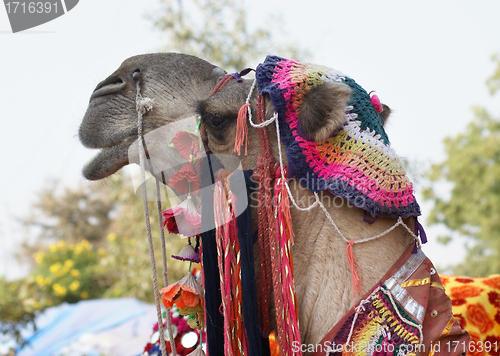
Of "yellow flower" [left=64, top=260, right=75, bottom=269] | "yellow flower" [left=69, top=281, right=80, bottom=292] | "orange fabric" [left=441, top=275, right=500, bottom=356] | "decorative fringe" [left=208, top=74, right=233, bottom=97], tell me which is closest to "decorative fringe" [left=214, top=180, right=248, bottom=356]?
"decorative fringe" [left=208, top=74, right=233, bottom=97]

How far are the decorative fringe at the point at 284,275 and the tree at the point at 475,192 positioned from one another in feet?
31.6

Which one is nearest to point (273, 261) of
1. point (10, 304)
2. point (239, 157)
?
point (239, 157)

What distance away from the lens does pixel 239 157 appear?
1.68 metres

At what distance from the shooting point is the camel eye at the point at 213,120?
5.41 feet

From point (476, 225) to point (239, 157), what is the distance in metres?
11.4

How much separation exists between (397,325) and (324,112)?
0.78 meters

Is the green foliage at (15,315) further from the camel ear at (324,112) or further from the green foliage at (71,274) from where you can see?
the camel ear at (324,112)

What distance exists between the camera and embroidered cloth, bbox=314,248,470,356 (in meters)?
1.40

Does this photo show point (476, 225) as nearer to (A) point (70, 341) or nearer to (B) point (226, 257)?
(A) point (70, 341)

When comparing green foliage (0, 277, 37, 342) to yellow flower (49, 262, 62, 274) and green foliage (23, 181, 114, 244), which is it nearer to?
yellow flower (49, 262, 62, 274)

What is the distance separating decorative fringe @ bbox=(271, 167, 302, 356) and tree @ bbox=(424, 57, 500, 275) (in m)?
9.65

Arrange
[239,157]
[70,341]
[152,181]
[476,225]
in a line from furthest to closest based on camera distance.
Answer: [476,225] → [70,341] → [152,181] → [239,157]
